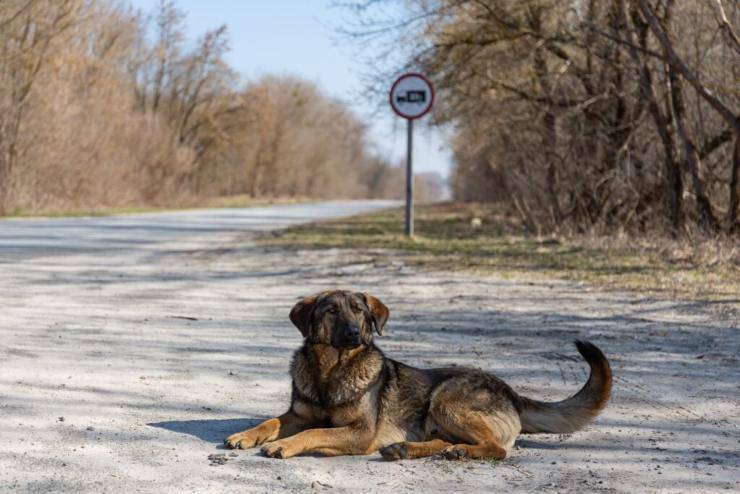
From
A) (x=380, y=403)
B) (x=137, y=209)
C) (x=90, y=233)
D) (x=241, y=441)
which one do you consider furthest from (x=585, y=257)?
(x=137, y=209)

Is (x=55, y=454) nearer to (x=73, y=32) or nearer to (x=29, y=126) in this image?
(x=29, y=126)

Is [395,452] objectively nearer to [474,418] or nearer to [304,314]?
[474,418]

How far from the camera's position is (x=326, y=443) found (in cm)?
477

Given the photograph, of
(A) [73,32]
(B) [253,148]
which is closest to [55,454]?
(A) [73,32]

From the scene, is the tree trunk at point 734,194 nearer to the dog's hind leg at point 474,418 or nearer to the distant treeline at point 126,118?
the distant treeline at point 126,118

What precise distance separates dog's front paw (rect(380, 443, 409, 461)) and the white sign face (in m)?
14.8

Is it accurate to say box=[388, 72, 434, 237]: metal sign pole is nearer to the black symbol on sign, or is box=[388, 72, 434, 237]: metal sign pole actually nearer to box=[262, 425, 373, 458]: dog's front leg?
the black symbol on sign

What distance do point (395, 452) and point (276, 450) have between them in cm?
62

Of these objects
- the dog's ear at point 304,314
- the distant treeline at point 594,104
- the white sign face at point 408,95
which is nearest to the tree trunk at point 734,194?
the distant treeline at point 594,104

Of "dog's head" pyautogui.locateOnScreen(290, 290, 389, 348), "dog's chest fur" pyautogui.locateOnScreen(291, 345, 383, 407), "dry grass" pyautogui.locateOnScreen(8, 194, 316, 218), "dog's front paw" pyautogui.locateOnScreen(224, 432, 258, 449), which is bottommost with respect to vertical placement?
"dog's front paw" pyautogui.locateOnScreen(224, 432, 258, 449)

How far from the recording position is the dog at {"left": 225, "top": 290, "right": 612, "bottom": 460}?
4.84m

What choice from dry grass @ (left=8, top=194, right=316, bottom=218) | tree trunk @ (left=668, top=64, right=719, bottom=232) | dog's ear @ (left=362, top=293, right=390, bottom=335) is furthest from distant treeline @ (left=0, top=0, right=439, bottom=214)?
dog's ear @ (left=362, top=293, right=390, bottom=335)

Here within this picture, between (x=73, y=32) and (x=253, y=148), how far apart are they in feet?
143

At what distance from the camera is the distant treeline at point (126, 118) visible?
32.8 m
